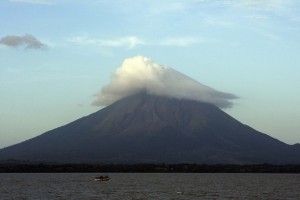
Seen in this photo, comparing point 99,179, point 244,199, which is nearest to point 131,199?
point 244,199

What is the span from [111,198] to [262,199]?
52.9 ft

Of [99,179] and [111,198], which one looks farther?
[99,179]

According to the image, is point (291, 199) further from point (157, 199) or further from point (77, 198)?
point (77, 198)

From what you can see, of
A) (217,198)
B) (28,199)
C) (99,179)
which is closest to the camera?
(28,199)

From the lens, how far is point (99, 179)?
13175cm

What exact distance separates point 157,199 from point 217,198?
742cm

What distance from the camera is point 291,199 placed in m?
71.6

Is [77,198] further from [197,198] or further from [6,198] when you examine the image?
[197,198]

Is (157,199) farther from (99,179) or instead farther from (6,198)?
(99,179)

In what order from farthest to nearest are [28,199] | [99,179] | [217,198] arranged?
1. [99,179]
2. [217,198]
3. [28,199]

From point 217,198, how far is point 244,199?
3.10 m

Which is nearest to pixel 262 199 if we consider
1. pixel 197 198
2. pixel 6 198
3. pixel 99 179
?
pixel 197 198

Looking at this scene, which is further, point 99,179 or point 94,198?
point 99,179

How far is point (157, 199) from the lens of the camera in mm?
69500
